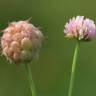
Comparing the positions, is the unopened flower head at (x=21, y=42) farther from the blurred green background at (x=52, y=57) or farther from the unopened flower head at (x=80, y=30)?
the blurred green background at (x=52, y=57)

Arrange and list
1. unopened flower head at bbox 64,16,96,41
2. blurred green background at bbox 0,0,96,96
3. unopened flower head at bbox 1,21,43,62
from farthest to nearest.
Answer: blurred green background at bbox 0,0,96,96
unopened flower head at bbox 64,16,96,41
unopened flower head at bbox 1,21,43,62

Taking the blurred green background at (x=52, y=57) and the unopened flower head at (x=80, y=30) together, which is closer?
the unopened flower head at (x=80, y=30)

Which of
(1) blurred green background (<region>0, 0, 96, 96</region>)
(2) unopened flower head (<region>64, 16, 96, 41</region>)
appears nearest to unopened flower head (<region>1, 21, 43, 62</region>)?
(2) unopened flower head (<region>64, 16, 96, 41</region>)

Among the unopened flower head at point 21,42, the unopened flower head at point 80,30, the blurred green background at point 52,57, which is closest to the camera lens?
the unopened flower head at point 21,42

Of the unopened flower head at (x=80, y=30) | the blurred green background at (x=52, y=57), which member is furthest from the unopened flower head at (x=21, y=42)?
the blurred green background at (x=52, y=57)

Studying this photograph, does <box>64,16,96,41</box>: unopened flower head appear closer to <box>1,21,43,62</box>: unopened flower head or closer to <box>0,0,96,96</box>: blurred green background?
<box>1,21,43,62</box>: unopened flower head

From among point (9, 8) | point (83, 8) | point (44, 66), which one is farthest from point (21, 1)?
point (44, 66)

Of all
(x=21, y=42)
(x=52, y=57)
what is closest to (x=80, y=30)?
(x=21, y=42)
